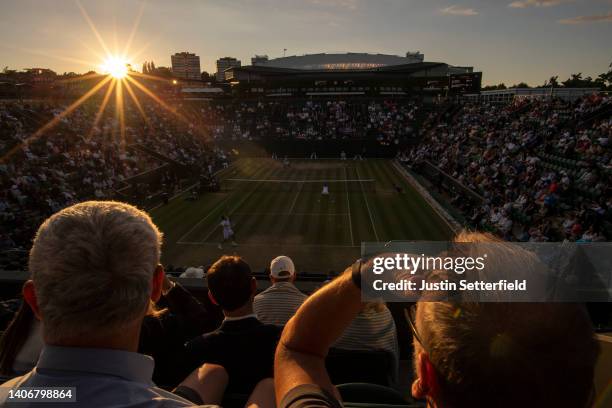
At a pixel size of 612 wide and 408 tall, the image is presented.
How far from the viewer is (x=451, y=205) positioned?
23.5 m

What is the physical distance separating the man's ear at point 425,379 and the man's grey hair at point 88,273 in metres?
1.08

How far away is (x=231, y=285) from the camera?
3402 mm

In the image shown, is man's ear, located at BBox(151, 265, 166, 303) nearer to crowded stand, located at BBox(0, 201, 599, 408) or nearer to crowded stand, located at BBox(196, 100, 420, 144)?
crowded stand, located at BBox(0, 201, 599, 408)

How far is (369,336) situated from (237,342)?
5.14 ft

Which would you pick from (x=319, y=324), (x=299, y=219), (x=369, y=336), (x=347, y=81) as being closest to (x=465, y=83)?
(x=347, y=81)

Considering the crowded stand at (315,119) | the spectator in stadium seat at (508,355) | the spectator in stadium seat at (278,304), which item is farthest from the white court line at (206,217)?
the crowded stand at (315,119)

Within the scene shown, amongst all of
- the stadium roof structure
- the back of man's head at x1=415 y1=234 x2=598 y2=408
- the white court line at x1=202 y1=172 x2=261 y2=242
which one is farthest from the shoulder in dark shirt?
the stadium roof structure

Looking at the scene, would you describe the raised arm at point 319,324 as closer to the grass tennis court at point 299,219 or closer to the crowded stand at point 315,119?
the grass tennis court at point 299,219

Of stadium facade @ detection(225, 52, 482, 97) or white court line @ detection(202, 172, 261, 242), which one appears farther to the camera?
stadium facade @ detection(225, 52, 482, 97)

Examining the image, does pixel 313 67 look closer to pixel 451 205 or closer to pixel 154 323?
pixel 451 205

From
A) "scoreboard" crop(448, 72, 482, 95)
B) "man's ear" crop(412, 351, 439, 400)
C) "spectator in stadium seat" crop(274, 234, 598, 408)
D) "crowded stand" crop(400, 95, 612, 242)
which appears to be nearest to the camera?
"spectator in stadium seat" crop(274, 234, 598, 408)

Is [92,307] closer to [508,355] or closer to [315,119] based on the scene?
[508,355]

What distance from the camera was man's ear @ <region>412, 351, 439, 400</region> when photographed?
1.30 metres

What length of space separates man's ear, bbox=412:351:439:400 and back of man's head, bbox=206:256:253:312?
2.15m
